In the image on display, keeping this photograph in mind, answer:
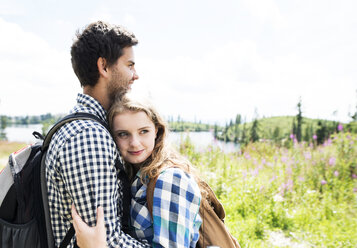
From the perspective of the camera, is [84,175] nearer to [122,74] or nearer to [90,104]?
[90,104]

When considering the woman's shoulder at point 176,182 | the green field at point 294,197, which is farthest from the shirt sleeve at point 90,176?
the green field at point 294,197

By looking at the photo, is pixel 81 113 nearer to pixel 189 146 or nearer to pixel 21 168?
pixel 21 168

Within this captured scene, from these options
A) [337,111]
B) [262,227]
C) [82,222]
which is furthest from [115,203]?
[337,111]

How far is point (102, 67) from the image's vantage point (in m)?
1.85

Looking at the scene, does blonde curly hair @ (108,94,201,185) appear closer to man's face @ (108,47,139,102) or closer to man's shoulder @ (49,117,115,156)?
man's face @ (108,47,139,102)

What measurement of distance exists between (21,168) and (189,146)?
606 centimetres

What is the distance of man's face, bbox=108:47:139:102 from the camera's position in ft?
6.20

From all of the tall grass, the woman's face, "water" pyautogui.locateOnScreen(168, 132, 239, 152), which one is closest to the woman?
the woman's face

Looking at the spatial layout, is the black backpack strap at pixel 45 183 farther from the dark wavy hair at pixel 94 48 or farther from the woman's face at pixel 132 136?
the dark wavy hair at pixel 94 48

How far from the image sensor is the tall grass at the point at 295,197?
4.03 metres

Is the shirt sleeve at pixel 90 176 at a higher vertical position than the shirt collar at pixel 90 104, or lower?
lower

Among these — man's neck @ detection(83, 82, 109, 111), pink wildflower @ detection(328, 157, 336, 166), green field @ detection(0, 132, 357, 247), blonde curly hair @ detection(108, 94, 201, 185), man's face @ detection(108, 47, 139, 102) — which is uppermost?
man's face @ detection(108, 47, 139, 102)

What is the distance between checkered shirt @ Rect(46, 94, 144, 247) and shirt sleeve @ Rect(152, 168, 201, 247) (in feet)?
0.50

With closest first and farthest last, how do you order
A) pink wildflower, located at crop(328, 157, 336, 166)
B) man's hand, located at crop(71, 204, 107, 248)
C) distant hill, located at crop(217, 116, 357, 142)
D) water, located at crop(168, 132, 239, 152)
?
man's hand, located at crop(71, 204, 107, 248) < pink wildflower, located at crop(328, 157, 336, 166) < water, located at crop(168, 132, 239, 152) < distant hill, located at crop(217, 116, 357, 142)
